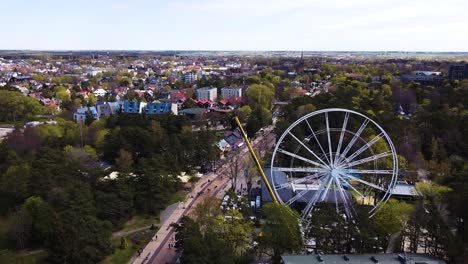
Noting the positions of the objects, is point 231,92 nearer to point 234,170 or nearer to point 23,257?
point 234,170

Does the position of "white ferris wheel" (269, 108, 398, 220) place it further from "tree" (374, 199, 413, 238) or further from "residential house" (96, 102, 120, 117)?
"residential house" (96, 102, 120, 117)

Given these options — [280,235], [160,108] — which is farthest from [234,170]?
[160,108]

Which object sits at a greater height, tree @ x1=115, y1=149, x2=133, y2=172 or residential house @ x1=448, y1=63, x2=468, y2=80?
residential house @ x1=448, y1=63, x2=468, y2=80

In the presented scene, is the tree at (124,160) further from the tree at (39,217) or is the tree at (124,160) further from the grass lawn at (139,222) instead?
the tree at (39,217)

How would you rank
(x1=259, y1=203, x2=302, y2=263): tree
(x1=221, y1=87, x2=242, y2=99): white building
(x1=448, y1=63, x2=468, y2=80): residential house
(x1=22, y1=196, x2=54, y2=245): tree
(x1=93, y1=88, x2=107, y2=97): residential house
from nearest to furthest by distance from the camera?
(x1=259, y1=203, x2=302, y2=263): tree, (x1=22, y1=196, x2=54, y2=245): tree, (x1=221, y1=87, x2=242, y2=99): white building, (x1=93, y1=88, x2=107, y2=97): residential house, (x1=448, y1=63, x2=468, y2=80): residential house

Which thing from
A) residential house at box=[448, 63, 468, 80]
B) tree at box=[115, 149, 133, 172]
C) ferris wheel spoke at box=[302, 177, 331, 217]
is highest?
residential house at box=[448, 63, 468, 80]

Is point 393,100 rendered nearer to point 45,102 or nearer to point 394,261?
point 394,261

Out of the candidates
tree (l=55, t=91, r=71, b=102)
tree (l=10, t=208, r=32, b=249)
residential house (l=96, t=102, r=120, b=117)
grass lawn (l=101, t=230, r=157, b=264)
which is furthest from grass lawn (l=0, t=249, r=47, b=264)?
tree (l=55, t=91, r=71, b=102)
